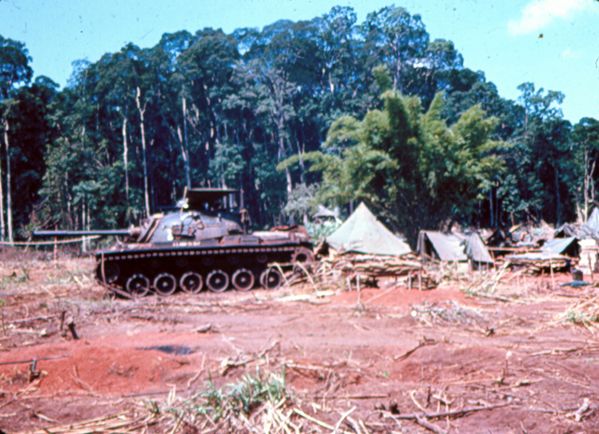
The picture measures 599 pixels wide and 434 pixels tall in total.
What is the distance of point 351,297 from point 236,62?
3254 centimetres

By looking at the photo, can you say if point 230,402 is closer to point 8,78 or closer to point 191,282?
point 191,282

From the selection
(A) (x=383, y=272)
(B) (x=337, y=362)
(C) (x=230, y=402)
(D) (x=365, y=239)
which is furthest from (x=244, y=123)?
(C) (x=230, y=402)

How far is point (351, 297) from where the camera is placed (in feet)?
32.9

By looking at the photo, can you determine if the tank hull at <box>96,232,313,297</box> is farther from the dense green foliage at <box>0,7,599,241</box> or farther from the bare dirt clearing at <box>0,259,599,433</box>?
the dense green foliage at <box>0,7,599,241</box>

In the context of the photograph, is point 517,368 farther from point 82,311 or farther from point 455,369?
point 82,311

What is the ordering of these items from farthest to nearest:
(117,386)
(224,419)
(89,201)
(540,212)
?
(540,212)
(89,201)
(117,386)
(224,419)

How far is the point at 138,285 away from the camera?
39.0ft

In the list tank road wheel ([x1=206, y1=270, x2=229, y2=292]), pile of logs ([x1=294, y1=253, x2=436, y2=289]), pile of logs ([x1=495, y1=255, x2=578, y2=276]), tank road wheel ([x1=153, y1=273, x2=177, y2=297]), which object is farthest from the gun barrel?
pile of logs ([x1=495, y1=255, x2=578, y2=276])

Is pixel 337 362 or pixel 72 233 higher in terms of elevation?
pixel 72 233

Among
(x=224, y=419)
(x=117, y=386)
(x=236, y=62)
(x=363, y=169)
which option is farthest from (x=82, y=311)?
(x=236, y=62)

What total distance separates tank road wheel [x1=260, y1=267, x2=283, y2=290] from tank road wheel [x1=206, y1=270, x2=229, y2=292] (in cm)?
93

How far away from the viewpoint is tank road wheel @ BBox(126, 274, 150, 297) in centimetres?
1182

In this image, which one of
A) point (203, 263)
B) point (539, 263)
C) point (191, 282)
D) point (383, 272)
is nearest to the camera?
point (383, 272)

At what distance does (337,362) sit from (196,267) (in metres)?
8.36
